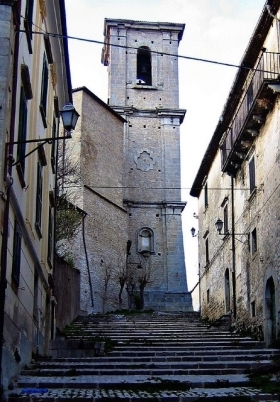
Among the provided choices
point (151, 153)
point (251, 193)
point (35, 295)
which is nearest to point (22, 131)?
point (35, 295)

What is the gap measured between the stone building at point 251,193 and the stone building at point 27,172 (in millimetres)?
4560

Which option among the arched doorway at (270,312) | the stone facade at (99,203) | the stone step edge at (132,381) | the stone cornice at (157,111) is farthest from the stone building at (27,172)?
the stone cornice at (157,111)

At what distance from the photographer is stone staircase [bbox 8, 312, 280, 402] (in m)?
10.1

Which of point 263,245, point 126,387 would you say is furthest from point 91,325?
point 126,387

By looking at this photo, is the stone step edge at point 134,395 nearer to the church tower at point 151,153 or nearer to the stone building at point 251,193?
the stone building at point 251,193

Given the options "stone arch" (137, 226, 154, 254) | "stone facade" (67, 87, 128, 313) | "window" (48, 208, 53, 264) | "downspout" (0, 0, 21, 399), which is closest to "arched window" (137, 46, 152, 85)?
"stone facade" (67, 87, 128, 313)

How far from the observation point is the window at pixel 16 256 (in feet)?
35.2

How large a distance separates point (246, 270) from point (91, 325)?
229 inches

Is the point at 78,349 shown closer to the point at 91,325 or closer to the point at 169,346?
the point at 169,346

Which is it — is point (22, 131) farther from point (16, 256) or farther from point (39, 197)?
point (39, 197)

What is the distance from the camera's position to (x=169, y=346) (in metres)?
17.0

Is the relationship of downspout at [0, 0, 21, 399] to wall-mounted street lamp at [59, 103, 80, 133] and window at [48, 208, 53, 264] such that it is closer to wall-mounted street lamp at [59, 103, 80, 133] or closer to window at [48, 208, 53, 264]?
wall-mounted street lamp at [59, 103, 80, 133]

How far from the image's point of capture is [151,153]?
4312 cm

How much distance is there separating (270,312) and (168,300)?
68.8ft
